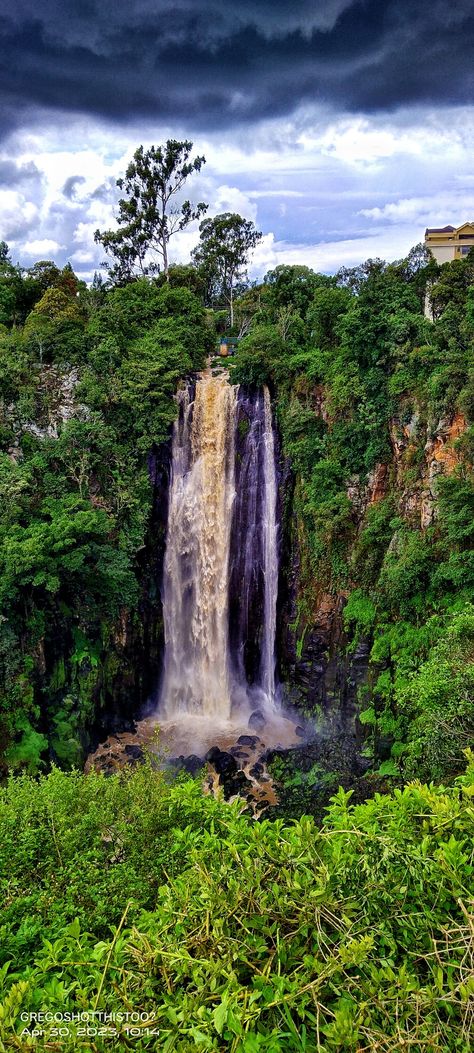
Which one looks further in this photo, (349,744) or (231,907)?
(349,744)

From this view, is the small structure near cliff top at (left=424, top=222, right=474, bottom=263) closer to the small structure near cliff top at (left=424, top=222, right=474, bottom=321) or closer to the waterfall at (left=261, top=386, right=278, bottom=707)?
the small structure near cliff top at (left=424, top=222, right=474, bottom=321)

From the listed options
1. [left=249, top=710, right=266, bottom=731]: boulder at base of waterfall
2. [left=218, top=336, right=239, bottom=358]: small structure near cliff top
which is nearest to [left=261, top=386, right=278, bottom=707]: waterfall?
[left=249, top=710, right=266, bottom=731]: boulder at base of waterfall

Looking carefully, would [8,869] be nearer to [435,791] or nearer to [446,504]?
[435,791]

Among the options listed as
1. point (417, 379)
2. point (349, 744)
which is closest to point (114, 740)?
point (349, 744)

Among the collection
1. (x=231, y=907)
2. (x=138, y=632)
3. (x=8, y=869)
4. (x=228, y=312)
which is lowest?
(x=138, y=632)

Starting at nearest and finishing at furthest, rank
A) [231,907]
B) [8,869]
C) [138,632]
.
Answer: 1. [231,907]
2. [8,869]
3. [138,632]

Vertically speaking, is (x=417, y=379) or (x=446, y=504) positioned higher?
(x=417, y=379)

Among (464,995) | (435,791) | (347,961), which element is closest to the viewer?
(464,995)
